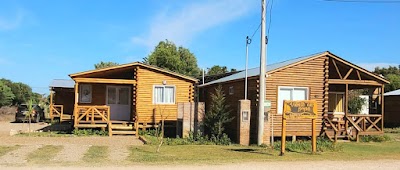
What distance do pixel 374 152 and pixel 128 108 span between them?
1327 centimetres

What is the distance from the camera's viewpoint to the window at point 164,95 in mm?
21953

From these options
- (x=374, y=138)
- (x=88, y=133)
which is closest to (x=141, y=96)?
(x=88, y=133)

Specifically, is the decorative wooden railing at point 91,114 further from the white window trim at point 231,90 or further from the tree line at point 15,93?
the tree line at point 15,93

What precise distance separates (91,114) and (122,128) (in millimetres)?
1716

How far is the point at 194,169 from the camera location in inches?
414

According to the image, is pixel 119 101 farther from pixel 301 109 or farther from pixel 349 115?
pixel 301 109

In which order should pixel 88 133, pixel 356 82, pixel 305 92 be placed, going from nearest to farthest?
1. pixel 305 92
2. pixel 356 82
3. pixel 88 133

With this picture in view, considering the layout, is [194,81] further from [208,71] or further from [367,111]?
[208,71]

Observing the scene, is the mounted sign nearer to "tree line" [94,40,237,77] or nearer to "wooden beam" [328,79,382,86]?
"wooden beam" [328,79,382,86]

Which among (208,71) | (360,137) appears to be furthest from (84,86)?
(208,71)

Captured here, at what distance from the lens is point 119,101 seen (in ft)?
78.7

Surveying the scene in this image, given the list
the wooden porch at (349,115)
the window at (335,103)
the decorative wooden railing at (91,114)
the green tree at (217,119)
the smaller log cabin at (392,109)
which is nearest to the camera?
the green tree at (217,119)

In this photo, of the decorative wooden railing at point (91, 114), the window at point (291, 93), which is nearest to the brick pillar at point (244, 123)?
the window at point (291, 93)

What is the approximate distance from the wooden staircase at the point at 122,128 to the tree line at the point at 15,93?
1122 inches
